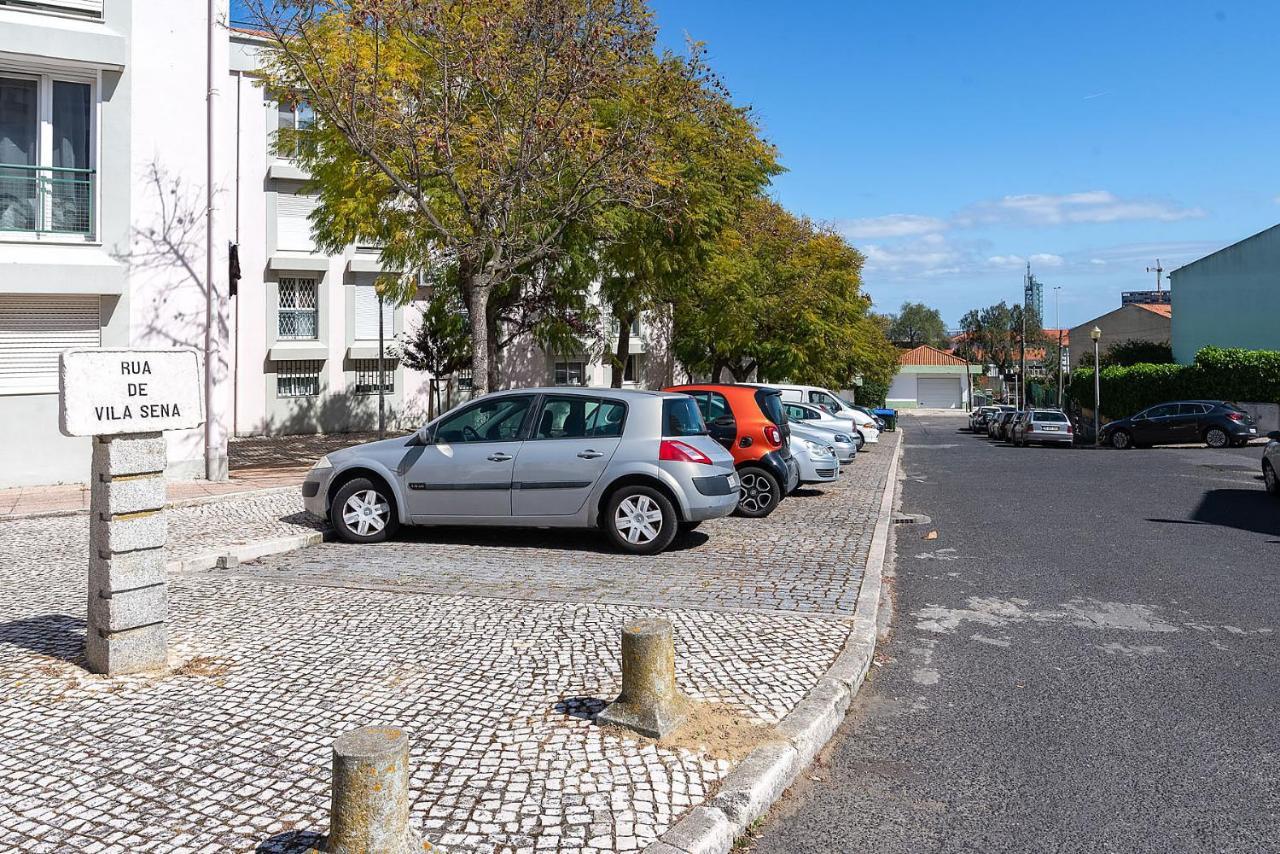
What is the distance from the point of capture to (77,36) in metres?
13.3

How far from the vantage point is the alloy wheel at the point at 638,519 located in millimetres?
9688

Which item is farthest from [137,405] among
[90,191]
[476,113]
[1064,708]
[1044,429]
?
[1044,429]

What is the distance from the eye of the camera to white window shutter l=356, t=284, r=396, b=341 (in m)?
29.6

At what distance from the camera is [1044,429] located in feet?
116

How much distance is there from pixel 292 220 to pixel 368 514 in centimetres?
2017

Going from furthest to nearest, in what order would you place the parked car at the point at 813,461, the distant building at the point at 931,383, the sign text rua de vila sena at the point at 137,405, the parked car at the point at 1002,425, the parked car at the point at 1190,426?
the distant building at the point at 931,383, the parked car at the point at 1002,425, the parked car at the point at 1190,426, the parked car at the point at 813,461, the sign text rua de vila sena at the point at 137,405

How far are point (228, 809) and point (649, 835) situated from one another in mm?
1610

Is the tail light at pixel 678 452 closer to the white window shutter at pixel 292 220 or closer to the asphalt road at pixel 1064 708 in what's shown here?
the asphalt road at pixel 1064 708

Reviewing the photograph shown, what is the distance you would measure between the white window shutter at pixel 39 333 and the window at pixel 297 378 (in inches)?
561

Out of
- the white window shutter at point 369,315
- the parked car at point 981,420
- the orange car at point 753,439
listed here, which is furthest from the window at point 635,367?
the orange car at point 753,439

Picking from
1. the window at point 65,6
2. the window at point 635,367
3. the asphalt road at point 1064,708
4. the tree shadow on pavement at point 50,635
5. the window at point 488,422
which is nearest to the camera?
the asphalt road at point 1064,708

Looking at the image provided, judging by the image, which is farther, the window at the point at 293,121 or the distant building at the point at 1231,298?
the distant building at the point at 1231,298

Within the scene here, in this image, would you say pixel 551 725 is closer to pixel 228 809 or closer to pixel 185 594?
pixel 228 809

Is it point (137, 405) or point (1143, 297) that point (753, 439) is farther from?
point (1143, 297)
